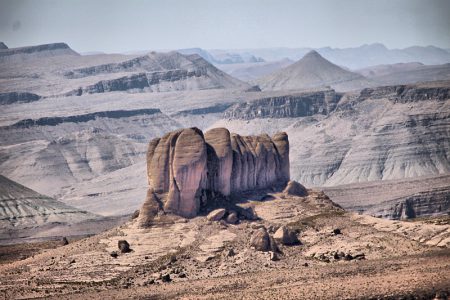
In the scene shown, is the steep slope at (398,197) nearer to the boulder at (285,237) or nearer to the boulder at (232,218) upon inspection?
the boulder at (232,218)

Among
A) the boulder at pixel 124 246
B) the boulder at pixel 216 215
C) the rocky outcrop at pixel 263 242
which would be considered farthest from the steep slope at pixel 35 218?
the rocky outcrop at pixel 263 242

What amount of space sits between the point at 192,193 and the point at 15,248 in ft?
76.6

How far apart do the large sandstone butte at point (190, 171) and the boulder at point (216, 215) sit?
105 cm

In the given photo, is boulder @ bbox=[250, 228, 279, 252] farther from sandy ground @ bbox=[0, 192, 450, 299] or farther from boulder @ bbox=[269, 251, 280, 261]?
boulder @ bbox=[269, 251, 280, 261]

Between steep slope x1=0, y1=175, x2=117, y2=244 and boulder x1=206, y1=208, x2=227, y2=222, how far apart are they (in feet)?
195

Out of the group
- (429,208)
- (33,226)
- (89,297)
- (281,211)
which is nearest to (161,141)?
(281,211)

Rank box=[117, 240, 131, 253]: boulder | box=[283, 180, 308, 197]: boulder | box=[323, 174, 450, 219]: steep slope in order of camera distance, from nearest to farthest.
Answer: box=[117, 240, 131, 253]: boulder, box=[283, 180, 308, 197]: boulder, box=[323, 174, 450, 219]: steep slope

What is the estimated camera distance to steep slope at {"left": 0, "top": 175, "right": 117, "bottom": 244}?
5866 inches

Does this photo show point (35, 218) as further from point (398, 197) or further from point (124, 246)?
point (124, 246)

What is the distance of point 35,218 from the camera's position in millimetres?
157250

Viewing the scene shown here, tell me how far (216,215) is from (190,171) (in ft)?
11.1

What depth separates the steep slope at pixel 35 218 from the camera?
149 meters

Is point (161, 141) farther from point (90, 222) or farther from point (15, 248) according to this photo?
point (90, 222)

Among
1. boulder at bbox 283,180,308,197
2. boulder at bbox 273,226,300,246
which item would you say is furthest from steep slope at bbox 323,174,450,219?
boulder at bbox 273,226,300,246
